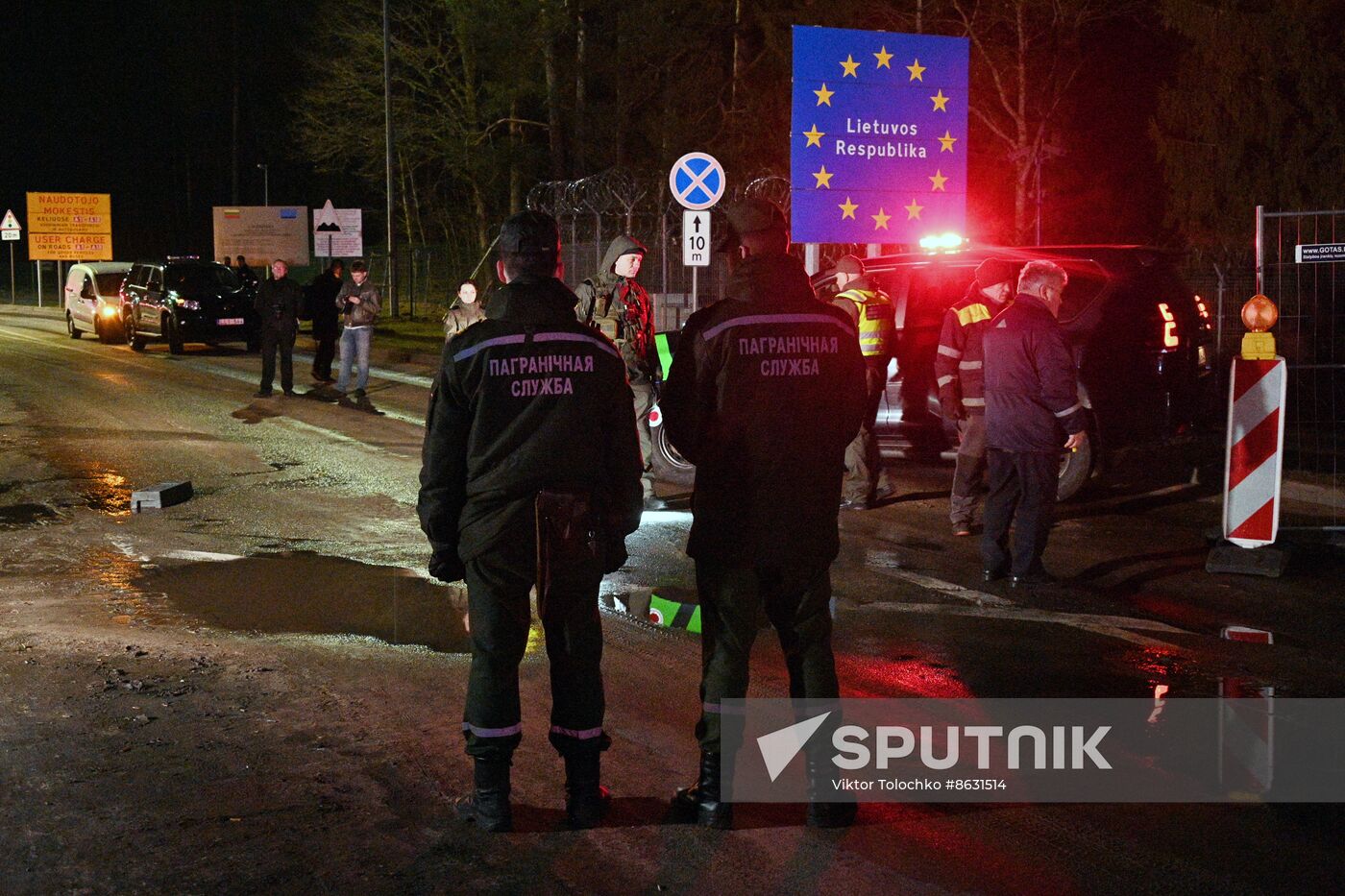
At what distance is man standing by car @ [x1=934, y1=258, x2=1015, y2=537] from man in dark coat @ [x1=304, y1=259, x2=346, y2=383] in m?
12.6

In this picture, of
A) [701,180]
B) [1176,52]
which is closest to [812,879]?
[701,180]

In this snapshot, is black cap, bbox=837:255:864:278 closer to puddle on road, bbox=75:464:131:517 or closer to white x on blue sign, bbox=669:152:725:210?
A: white x on blue sign, bbox=669:152:725:210

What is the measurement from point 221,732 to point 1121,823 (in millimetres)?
3320

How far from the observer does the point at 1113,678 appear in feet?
21.1

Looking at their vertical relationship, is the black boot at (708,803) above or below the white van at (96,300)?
below

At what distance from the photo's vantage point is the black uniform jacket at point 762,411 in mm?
4562

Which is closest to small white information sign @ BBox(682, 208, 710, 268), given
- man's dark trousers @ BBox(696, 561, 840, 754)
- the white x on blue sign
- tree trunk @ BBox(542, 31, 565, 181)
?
the white x on blue sign

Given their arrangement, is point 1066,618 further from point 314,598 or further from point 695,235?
point 695,235

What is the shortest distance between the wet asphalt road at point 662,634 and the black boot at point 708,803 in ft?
0.23

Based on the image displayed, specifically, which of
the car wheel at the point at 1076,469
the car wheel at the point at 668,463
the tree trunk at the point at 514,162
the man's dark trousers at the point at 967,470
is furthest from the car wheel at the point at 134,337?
the man's dark trousers at the point at 967,470

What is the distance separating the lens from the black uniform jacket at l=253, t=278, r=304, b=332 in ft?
63.6

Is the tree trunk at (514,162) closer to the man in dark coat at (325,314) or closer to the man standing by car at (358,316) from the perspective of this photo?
the man in dark coat at (325,314)

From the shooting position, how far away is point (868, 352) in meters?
10.8

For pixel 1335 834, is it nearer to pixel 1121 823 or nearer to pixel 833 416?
pixel 1121 823
